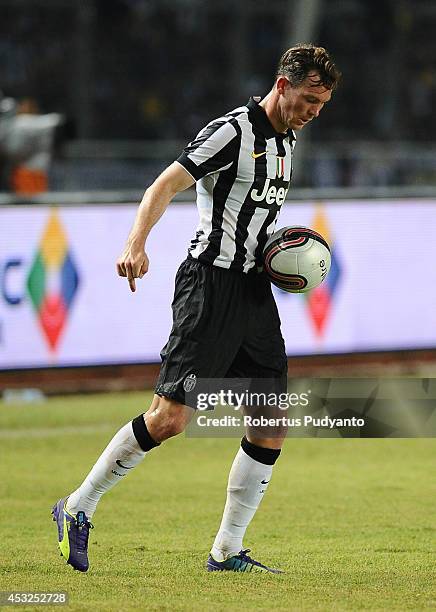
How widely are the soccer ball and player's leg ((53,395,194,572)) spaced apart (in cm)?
72

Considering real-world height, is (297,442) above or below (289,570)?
below

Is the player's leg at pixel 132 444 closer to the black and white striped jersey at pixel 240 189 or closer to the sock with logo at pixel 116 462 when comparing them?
the sock with logo at pixel 116 462

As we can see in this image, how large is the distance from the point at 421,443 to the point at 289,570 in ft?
13.0

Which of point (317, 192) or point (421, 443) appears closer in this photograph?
point (421, 443)

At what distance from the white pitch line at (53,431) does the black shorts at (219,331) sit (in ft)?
14.0

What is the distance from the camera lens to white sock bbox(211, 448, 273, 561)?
5.79 meters

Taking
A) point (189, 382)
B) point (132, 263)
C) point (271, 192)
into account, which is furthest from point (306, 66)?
point (189, 382)

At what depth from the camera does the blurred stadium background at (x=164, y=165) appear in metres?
10.7

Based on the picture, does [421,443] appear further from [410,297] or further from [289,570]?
[289,570]

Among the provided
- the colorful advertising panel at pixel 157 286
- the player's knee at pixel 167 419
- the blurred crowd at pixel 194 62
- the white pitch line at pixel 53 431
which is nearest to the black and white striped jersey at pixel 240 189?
the player's knee at pixel 167 419

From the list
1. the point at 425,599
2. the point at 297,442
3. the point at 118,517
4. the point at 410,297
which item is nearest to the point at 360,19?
the point at 410,297

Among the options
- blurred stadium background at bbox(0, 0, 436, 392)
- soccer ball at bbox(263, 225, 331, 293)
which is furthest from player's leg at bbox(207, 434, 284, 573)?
A: blurred stadium background at bbox(0, 0, 436, 392)

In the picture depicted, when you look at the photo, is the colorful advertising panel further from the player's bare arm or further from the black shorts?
the player's bare arm

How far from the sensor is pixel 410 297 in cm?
1204
